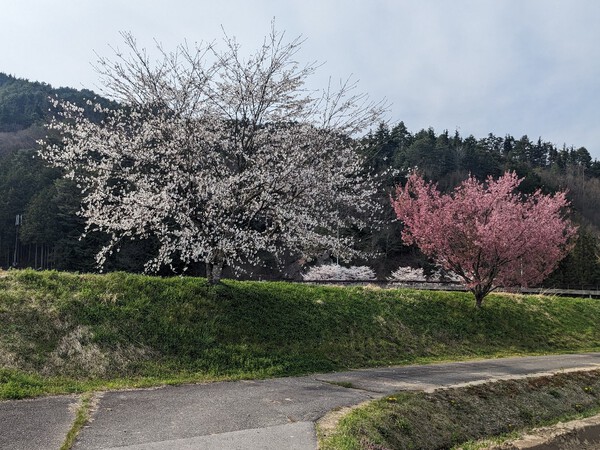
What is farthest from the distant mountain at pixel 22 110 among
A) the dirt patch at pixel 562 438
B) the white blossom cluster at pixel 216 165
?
the dirt patch at pixel 562 438

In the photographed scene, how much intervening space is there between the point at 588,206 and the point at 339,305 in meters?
82.3

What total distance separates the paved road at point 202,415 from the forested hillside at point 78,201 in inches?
323

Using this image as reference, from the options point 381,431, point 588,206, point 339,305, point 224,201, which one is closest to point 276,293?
point 339,305

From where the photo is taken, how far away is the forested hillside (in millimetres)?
41781

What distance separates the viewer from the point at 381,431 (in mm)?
7074

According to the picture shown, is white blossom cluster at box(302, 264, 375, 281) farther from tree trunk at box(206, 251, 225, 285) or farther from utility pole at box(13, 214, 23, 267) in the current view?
utility pole at box(13, 214, 23, 267)

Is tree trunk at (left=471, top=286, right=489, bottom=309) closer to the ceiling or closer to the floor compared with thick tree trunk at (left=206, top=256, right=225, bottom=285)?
closer to the floor

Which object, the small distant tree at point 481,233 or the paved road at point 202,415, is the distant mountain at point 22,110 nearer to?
the small distant tree at point 481,233

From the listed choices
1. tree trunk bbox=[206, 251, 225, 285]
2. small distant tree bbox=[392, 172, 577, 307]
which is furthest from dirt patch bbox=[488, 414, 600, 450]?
small distant tree bbox=[392, 172, 577, 307]

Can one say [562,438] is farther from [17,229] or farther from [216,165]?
[17,229]

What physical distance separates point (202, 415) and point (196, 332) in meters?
4.20

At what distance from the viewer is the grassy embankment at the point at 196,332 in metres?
8.76

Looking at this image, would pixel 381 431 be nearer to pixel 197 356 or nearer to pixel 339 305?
pixel 197 356

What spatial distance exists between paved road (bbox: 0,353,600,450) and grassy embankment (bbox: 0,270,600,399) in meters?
0.82
